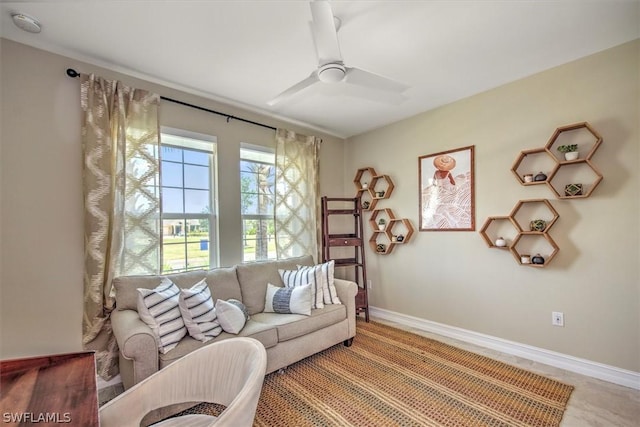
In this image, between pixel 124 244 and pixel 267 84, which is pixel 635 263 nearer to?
pixel 267 84

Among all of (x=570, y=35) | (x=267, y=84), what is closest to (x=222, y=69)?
(x=267, y=84)

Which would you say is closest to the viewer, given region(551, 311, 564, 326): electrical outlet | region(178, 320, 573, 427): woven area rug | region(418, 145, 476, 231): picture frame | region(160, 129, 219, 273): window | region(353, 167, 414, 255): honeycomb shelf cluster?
region(178, 320, 573, 427): woven area rug

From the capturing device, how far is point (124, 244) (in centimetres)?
238

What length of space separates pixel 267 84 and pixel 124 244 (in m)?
1.90

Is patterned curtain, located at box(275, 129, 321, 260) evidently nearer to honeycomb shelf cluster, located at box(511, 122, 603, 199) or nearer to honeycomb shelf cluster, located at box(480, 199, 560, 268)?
honeycomb shelf cluster, located at box(480, 199, 560, 268)

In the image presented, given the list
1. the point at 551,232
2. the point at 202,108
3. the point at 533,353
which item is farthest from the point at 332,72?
the point at 533,353

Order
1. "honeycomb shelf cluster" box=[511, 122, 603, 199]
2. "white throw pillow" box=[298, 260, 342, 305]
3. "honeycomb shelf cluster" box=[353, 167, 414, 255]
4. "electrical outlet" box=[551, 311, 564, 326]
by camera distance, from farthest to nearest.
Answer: "honeycomb shelf cluster" box=[353, 167, 414, 255] → "white throw pillow" box=[298, 260, 342, 305] → "electrical outlet" box=[551, 311, 564, 326] → "honeycomb shelf cluster" box=[511, 122, 603, 199]

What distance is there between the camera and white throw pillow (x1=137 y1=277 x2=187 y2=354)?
76.1 inches

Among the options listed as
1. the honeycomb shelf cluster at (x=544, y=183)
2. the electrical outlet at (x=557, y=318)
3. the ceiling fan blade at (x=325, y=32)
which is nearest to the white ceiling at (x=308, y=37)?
the ceiling fan blade at (x=325, y=32)

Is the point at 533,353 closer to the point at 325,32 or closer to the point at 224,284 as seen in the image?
the point at 224,284

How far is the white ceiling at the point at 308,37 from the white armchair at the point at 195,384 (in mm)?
1924

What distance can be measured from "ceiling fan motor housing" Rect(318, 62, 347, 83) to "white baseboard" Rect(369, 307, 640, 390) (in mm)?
2853

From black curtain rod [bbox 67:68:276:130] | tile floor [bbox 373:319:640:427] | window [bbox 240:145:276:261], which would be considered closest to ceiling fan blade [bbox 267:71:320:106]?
black curtain rod [bbox 67:68:276:130]

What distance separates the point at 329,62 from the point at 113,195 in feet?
6.50
